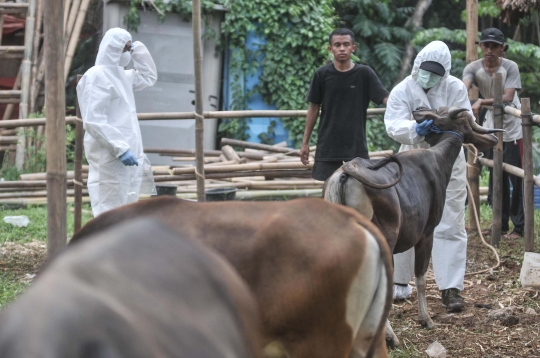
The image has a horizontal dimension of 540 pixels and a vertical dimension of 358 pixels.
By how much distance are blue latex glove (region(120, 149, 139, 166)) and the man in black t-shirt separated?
1.56 m

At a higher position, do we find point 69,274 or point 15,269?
point 69,274

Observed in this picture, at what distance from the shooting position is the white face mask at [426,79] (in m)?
5.92

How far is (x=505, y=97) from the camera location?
8.56 meters

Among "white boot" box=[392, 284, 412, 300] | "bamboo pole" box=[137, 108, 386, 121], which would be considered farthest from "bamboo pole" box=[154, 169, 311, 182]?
"white boot" box=[392, 284, 412, 300]

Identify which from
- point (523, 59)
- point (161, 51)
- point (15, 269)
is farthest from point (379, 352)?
point (523, 59)

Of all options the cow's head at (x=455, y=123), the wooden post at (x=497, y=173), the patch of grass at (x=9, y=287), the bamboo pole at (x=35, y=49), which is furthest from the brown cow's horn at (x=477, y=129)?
the bamboo pole at (x=35, y=49)

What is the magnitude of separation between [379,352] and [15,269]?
4.60 meters

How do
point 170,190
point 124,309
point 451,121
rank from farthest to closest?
point 170,190 < point 451,121 < point 124,309

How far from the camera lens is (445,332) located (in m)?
5.44

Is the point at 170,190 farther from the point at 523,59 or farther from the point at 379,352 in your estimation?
Answer: the point at 523,59

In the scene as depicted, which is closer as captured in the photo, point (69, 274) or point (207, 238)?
point (69, 274)

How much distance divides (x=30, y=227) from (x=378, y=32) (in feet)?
28.7

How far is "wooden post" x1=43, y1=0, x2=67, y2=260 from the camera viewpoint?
464 centimetres

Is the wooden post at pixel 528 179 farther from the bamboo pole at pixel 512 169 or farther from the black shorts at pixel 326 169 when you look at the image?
A: the black shorts at pixel 326 169
